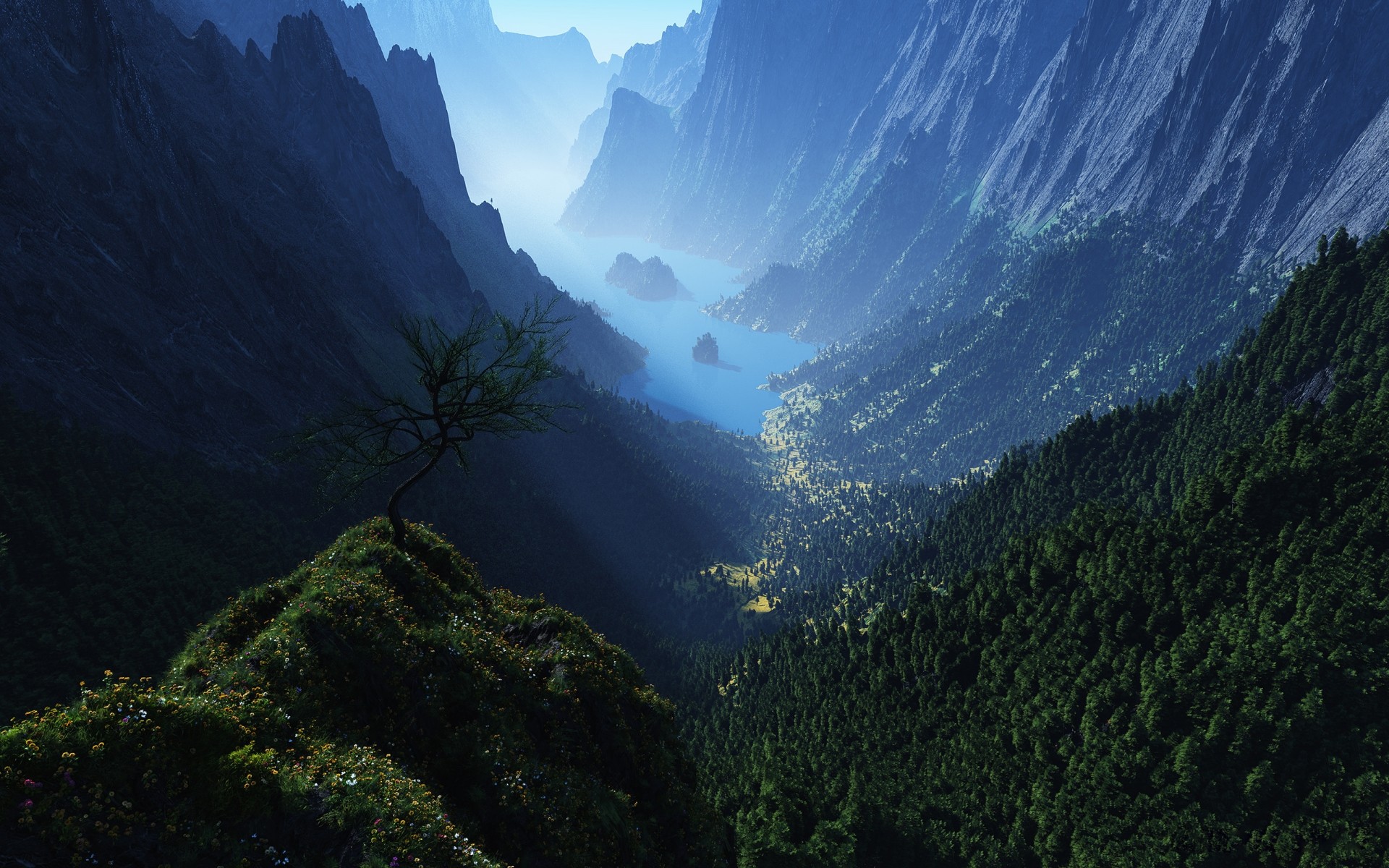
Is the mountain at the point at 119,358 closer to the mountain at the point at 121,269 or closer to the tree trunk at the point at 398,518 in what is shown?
the mountain at the point at 121,269

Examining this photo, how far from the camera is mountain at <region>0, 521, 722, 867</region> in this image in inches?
728

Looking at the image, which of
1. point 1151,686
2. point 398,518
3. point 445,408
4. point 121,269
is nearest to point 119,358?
point 121,269

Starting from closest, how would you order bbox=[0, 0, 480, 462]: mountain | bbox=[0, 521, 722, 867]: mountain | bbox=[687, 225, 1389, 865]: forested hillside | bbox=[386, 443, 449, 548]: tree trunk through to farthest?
bbox=[0, 521, 722, 867]: mountain, bbox=[386, 443, 449, 548]: tree trunk, bbox=[687, 225, 1389, 865]: forested hillside, bbox=[0, 0, 480, 462]: mountain

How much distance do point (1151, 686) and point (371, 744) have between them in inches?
3773

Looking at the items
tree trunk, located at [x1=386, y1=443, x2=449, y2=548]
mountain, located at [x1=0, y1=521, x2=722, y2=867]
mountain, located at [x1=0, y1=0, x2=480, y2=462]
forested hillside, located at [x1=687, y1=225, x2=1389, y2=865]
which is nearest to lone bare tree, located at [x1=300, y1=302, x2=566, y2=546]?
tree trunk, located at [x1=386, y1=443, x2=449, y2=548]

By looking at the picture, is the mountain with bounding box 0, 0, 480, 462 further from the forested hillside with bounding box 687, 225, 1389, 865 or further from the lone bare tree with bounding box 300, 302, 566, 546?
the forested hillside with bounding box 687, 225, 1389, 865

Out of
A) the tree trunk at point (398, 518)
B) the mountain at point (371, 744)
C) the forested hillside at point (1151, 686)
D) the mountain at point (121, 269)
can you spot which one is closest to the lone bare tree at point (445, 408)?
the tree trunk at point (398, 518)

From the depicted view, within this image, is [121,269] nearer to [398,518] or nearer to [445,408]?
[398,518]

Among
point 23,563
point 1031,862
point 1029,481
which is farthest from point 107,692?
point 1029,481

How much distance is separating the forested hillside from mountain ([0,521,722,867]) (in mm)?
30075

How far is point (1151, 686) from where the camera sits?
86375 millimetres

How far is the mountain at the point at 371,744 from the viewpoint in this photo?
18.5 meters

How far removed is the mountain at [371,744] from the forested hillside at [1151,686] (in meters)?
30.1

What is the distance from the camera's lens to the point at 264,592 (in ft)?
108
